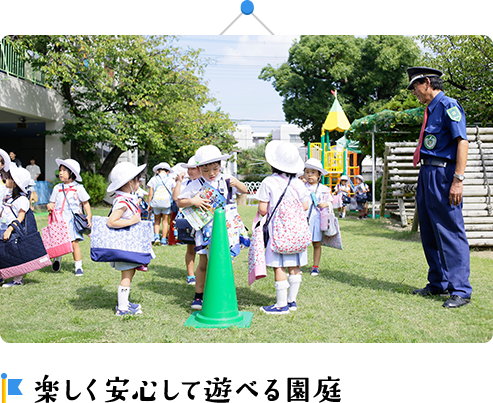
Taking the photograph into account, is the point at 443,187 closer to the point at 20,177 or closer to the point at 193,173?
the point at 193,173

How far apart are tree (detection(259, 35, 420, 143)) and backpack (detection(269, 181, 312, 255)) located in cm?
2489

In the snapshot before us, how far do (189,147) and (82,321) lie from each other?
16.0m

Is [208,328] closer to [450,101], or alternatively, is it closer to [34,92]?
[450,101]

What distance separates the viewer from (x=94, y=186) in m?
18.4

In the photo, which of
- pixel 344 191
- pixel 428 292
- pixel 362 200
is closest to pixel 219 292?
pixel 428 292

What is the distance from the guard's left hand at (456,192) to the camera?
447 centimetres

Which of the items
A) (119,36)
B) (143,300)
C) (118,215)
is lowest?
(143,300)

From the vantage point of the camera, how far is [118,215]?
13.7 ft

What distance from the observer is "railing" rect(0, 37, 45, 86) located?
49.4 feet

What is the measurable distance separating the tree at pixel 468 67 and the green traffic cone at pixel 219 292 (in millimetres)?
9539

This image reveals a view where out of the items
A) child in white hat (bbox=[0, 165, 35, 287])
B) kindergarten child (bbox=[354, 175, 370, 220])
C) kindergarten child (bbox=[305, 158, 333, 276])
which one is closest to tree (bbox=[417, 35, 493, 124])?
kindergarten child (bbox=[354, 175, 370, 220])

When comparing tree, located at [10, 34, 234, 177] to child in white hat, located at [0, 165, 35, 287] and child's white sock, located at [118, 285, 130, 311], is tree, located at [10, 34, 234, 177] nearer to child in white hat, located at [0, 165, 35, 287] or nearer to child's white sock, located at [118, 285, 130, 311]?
child in white hat, located at [0, 165, 35, 287]

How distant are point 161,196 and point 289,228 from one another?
524 centimetres

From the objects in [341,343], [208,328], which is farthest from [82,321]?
[341,343]
